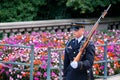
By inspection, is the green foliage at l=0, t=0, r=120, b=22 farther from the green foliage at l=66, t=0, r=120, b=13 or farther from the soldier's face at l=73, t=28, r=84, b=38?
the soldier's face at l=73, t=28, r=84, b=38

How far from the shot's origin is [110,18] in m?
16.8

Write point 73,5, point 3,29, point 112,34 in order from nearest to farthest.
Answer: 1. point 3,29
2. point 112,34
3. point 73,5

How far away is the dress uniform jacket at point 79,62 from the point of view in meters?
7.23

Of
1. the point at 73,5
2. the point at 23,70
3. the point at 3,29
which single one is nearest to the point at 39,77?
the point at 23,70

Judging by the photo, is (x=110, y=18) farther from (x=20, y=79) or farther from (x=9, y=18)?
(x=20, y=79)

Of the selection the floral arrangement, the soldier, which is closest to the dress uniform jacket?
the soldier

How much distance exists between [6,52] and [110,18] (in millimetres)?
6521

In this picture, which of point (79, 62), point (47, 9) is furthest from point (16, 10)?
point (79, 62)

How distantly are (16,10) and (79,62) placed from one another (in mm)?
9795

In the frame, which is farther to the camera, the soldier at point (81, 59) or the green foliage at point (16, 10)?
the green foliage at point (16, 10)

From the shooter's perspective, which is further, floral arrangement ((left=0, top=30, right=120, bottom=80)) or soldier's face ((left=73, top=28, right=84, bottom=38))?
floral arrangement ((left=0, top=30, right=120, bottom=80))

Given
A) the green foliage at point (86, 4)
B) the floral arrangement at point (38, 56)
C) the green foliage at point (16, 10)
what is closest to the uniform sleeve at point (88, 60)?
the floral arrangement at point (38, 56)

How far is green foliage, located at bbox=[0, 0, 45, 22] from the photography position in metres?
16.5

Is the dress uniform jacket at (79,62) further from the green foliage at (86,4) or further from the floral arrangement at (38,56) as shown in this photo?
the green foliage at (86,4)
